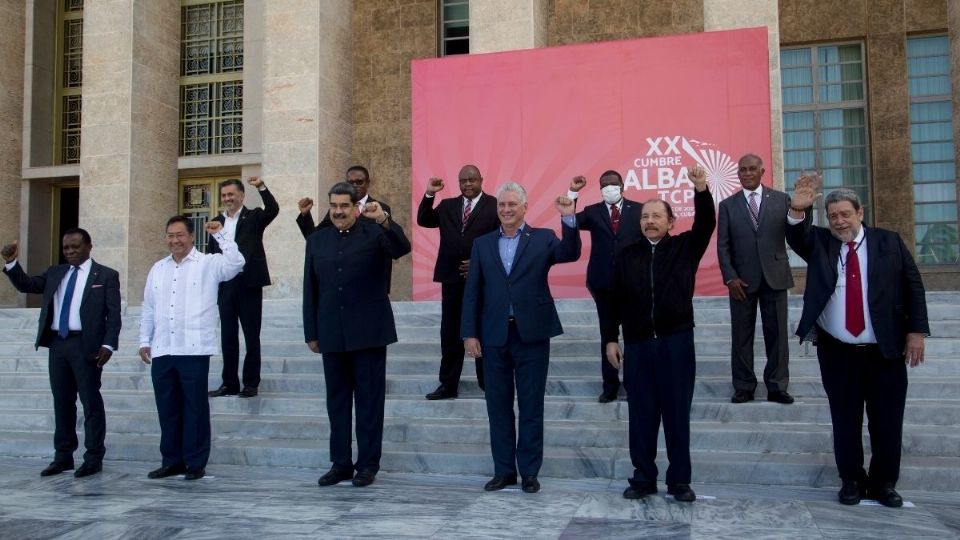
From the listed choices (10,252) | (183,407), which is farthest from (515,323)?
(10,252)

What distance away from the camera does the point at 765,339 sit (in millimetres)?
7652

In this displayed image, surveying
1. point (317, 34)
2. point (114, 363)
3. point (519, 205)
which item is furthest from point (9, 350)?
point (519, 205)

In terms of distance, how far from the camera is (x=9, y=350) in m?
11.4

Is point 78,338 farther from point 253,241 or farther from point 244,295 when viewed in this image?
point 253,241

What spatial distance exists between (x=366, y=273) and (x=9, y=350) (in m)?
6.95

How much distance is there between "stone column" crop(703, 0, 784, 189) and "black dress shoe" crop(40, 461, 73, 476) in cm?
911

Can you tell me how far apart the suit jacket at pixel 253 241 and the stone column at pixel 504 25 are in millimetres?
6218

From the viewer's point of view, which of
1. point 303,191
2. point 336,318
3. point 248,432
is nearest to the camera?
point 336,318

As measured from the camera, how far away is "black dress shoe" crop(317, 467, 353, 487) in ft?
21.6

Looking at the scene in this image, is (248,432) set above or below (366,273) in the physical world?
below

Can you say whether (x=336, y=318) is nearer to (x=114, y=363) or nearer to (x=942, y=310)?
(x=114, y=363)

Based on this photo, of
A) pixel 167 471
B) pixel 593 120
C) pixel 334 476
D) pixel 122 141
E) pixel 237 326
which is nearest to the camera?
pixel 334 476

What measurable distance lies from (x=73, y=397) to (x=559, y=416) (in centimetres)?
407

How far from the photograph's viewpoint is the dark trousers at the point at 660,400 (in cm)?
589
